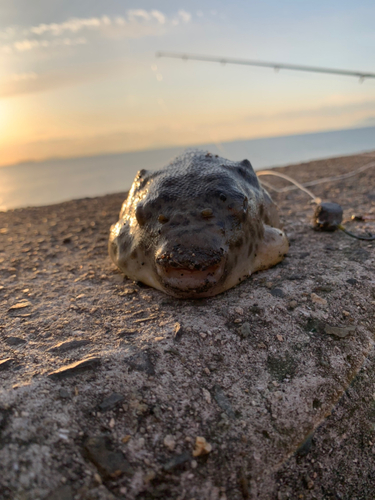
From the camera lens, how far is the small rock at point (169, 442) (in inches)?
68.4

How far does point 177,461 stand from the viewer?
5.56ft

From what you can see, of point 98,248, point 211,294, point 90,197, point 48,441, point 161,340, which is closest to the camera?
point 48,441

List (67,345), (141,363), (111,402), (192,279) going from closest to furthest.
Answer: (111,402) < (141,363) < (67,345) < (192,279)

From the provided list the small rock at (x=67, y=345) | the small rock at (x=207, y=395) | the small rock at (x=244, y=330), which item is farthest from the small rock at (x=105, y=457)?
the small rock at (x=244, y=330)

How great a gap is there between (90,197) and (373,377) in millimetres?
6841

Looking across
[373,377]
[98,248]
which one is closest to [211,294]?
[373,377]

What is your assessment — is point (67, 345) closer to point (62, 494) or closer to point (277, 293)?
point (62, 494)

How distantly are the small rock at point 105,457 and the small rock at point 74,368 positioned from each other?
0.40 meters

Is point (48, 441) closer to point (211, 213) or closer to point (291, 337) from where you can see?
point (291, 337)

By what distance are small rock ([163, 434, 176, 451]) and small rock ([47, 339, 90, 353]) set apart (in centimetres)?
84

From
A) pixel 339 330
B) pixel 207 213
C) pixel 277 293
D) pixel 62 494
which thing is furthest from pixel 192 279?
pixel 62 494

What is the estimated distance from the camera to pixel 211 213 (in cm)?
272

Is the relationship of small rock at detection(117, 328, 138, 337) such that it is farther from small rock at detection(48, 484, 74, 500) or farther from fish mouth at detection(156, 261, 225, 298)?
small rock at detection(48, 484, 74, 500)

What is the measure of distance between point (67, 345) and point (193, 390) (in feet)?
2.85
